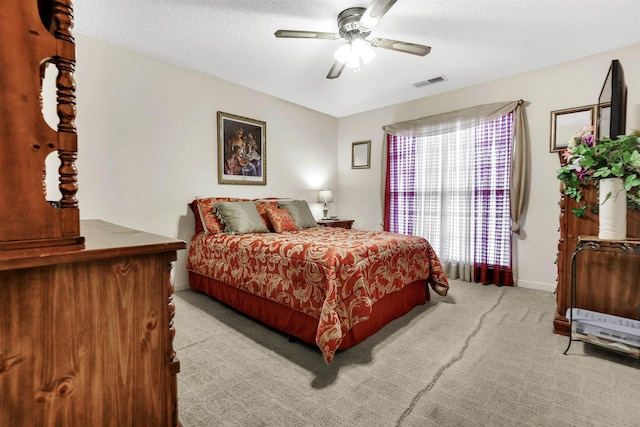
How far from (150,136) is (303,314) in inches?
98.0

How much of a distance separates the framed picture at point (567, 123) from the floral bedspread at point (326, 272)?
6.43 feet

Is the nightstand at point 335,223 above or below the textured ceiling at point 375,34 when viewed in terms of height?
below

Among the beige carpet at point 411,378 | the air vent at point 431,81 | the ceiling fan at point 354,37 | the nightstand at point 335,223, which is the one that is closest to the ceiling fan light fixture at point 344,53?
the ceiling fan at point 354,37

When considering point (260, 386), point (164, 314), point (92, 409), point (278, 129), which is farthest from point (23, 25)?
point (278, 129)

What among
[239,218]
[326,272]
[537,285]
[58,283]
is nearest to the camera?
[58,283]

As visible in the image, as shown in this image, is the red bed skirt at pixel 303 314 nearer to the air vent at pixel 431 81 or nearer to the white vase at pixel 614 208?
the white vase at pixel 614 208

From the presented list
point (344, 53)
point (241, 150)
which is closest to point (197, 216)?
point (241, 150)

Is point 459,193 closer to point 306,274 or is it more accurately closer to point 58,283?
point 306,274

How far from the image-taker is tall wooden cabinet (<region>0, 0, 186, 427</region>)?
664 millimetres

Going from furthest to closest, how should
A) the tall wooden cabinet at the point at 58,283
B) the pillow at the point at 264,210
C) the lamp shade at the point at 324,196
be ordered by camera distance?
the lamp shade at the point at 324,196
the pillow at the point at 264,210
the tall wooden cabinet at the point at 58,283

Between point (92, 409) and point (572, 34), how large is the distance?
4.06 metres

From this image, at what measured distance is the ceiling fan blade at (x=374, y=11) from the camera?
179 centimetres

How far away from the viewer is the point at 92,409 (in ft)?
2.61

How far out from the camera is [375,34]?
2656mm
